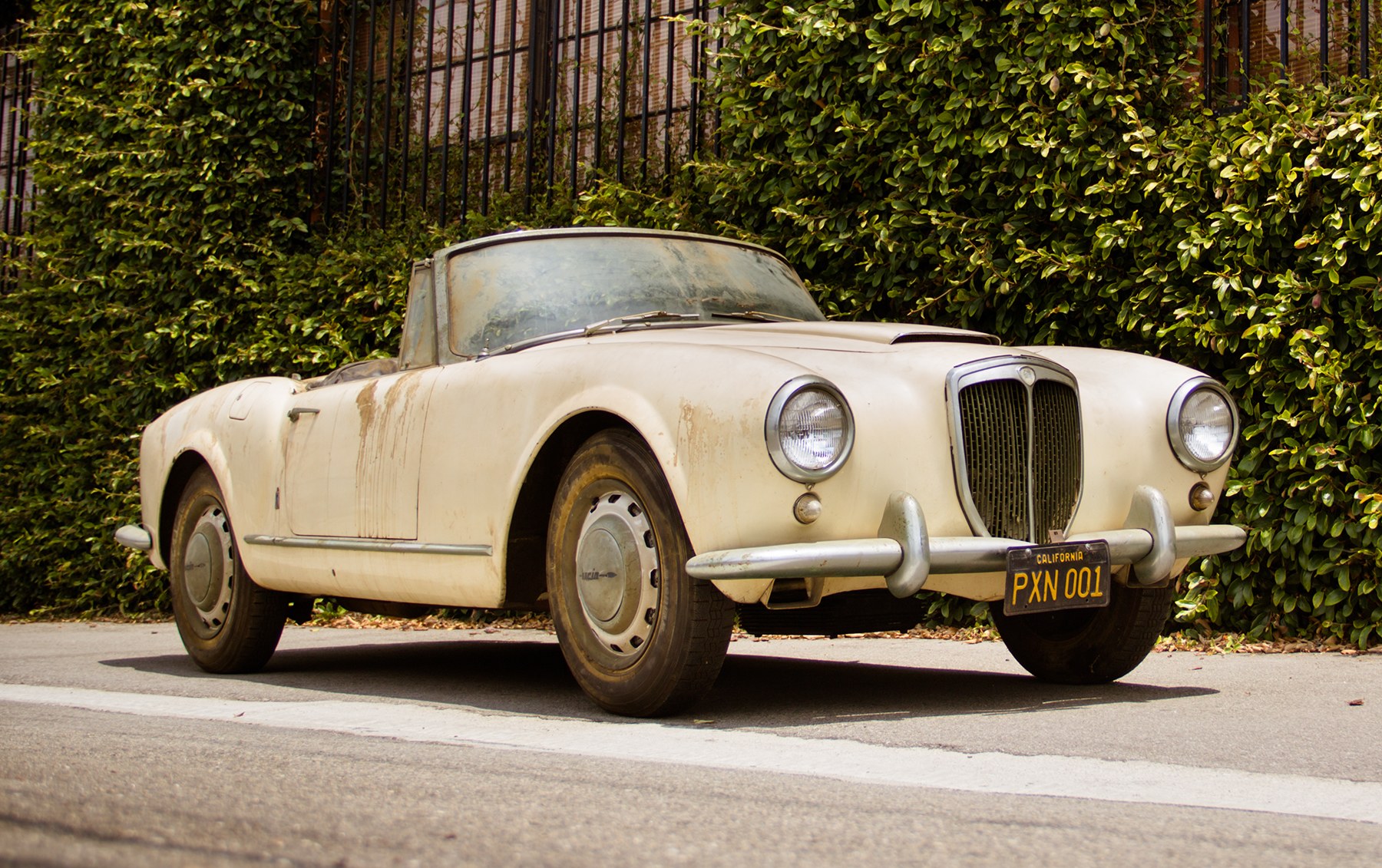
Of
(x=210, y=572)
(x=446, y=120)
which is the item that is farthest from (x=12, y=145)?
(x=210, y=572)

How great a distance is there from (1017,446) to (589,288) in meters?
1.62

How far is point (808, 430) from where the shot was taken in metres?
3.72

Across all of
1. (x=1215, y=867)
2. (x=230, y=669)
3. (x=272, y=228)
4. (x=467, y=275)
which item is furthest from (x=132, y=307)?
(x=1215, y=867)

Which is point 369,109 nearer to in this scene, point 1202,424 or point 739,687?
point 739,687

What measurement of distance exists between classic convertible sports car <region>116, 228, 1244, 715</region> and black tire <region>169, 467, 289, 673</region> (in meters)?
0.17

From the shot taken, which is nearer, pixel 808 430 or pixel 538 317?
pixel 808 430

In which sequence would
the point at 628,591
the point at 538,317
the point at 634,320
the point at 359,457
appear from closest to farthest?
1. the point at 628,591
2. the point at 634,320
3. the point at 538,317
4. the point at 359,457

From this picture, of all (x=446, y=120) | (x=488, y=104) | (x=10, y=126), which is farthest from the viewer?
(x=10, y=126)

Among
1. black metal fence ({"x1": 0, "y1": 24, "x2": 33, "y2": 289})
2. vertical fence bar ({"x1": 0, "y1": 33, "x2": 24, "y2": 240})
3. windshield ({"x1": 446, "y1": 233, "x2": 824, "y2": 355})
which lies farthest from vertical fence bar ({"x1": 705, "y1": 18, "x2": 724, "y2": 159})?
vertical fence bar ({"x1": 0, "y1": 33, "x2": 24, "y2": 240})

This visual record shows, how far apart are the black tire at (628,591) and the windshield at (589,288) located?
0.88m

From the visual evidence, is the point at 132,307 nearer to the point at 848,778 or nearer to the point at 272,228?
the point at 272,228

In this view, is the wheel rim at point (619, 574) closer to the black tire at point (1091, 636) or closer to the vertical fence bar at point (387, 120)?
the black tire at point (1091, 636)

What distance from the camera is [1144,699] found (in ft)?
14.3

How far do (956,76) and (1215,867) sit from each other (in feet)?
16.6
